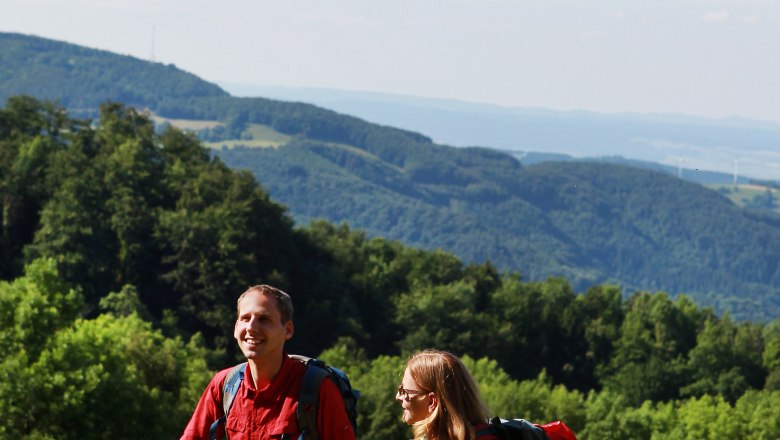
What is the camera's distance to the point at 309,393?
21.1 feet

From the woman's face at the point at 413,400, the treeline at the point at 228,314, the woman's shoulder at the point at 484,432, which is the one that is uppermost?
the woman's face at the point at 413,400

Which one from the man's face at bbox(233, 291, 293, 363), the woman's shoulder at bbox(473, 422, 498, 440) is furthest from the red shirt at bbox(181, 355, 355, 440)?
the woman's shoulder at bbox(473, 422, 498, 440)

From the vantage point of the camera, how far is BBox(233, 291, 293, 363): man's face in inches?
251

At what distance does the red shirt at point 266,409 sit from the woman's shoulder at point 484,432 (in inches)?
33.3

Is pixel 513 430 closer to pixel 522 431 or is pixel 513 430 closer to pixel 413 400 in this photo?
pixel 522 431

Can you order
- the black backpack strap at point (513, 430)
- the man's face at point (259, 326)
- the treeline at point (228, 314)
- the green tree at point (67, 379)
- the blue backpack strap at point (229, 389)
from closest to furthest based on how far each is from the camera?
the black backpack strap at point (513, 430), the man's face at point (259, 326), the blue backpack strap at point (229, 389), the green tree at point (67, 379), the treeline at point (228, 314)

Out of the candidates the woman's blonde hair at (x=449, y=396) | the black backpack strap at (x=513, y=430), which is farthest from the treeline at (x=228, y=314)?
the black backpack strap at (x=513, y=430)

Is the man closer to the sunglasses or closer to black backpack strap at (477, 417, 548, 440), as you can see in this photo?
the sunglasses

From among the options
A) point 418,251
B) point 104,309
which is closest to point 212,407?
point 104,309

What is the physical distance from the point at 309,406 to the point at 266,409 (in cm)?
27

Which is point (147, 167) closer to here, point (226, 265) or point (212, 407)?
point (226, 265)

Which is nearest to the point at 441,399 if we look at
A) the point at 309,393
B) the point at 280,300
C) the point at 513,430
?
the point at 513,430

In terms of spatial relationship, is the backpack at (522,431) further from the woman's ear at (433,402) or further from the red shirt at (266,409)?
the red shirt at (266,409)

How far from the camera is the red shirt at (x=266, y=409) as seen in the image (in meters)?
6.43
